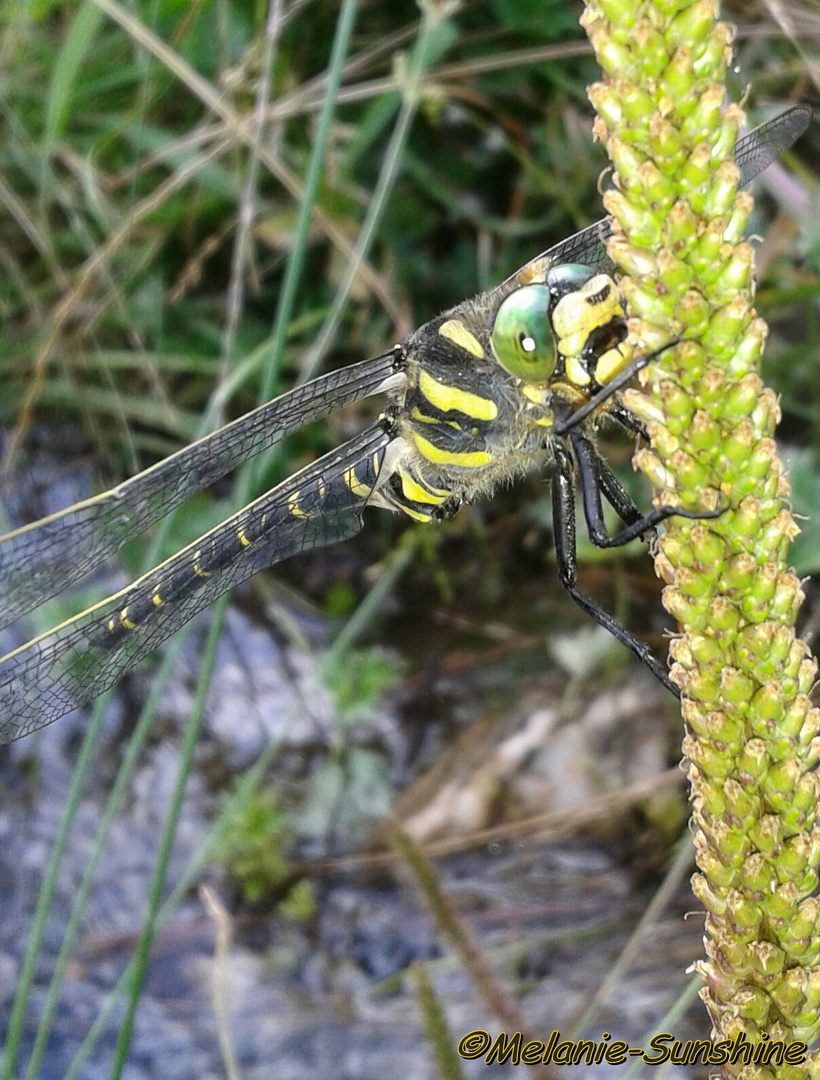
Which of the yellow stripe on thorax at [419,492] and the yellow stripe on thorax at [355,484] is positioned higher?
the yellow stripe on thorax at [355,484]

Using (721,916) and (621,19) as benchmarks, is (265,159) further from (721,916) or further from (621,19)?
(721,916)

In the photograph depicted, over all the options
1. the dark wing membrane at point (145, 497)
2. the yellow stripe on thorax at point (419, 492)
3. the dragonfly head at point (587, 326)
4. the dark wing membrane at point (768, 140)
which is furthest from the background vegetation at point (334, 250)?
the dragonfly head at point (587, 326)

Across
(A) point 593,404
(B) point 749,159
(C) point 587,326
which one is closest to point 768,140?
(B) point 749,159

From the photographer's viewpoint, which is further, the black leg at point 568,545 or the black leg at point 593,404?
the black leg at point 568,545

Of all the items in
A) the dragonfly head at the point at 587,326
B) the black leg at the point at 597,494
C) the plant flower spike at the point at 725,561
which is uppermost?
the dragonfly head at the point at 587,326

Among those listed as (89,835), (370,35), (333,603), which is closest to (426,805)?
(333,603)

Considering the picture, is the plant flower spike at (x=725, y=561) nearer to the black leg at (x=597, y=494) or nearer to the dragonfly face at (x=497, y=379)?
the black leg at (x=597, y=494)
